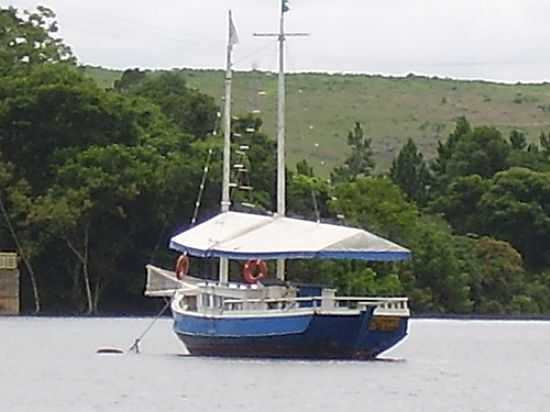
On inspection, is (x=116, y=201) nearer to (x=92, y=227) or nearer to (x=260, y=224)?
(x=92, y=227)

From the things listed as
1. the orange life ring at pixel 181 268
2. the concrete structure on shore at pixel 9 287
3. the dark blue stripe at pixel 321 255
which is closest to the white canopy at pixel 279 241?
the dark blue stripe at pixel 321 255

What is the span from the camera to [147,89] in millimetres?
177875

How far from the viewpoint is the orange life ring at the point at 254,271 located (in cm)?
9350

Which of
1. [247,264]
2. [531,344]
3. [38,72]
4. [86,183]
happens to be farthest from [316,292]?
[38,72]

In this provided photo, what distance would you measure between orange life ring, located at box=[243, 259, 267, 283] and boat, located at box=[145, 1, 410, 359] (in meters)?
0.04

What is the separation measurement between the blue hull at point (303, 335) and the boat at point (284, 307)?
38 mm

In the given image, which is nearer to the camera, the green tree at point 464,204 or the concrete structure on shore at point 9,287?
the concrete structure on shore at point 9,287

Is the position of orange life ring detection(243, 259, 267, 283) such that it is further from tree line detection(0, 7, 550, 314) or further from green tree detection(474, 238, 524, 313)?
green tree detection(474, 238, 524, 313)

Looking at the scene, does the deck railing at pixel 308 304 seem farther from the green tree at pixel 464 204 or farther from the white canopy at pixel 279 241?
the green tree at pixel 464 204

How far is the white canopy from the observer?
89.2 meters

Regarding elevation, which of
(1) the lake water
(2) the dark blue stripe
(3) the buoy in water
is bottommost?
(3) the buoy in water

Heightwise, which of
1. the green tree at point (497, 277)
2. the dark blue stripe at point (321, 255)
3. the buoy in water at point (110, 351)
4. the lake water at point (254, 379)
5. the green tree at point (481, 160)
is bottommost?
the green tree at point (497, 277)

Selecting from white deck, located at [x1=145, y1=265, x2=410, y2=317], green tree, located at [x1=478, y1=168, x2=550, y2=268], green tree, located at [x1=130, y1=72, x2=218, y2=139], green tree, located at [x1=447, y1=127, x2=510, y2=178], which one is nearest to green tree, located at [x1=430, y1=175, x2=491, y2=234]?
green tree, located at [x1=478, y1=168, x2=550, y2=268]

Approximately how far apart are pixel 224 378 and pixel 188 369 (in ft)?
14.2
